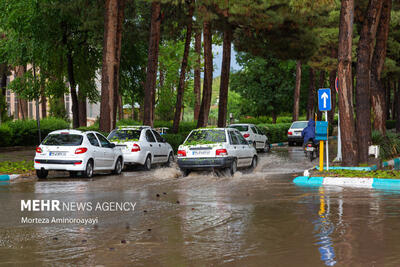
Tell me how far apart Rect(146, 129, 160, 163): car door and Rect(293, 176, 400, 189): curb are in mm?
7174

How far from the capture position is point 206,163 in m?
19.6

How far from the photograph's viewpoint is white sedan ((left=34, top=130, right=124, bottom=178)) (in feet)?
64.3

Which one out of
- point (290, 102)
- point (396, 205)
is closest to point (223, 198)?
point (396, 205)

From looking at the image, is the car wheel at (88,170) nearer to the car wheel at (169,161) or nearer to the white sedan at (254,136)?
the car wheel at (169,161)

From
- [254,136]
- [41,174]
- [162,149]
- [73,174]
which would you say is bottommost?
[73,174]

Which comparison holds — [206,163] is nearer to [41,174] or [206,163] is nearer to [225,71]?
[41,174]

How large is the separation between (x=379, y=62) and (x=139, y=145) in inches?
438

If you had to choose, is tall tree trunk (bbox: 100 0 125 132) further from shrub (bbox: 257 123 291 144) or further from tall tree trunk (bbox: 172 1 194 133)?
shrub (bbox: 257 123 291 144)

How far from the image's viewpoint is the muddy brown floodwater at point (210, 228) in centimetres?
782

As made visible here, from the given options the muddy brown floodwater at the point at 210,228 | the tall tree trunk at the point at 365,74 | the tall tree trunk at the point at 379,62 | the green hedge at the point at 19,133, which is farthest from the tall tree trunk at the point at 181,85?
the muddy brown floodwater at the point at 210,228

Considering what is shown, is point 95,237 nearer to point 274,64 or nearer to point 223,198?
point 223,198

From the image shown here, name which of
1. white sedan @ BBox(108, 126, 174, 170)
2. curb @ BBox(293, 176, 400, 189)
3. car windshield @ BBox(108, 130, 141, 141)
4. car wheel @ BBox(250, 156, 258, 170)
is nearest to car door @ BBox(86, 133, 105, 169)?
white sedan @ BBox(108, 126, 174, 170)

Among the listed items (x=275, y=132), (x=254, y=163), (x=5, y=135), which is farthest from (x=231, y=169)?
(x=275, y=132)

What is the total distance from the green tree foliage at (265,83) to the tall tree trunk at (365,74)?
52.3m
